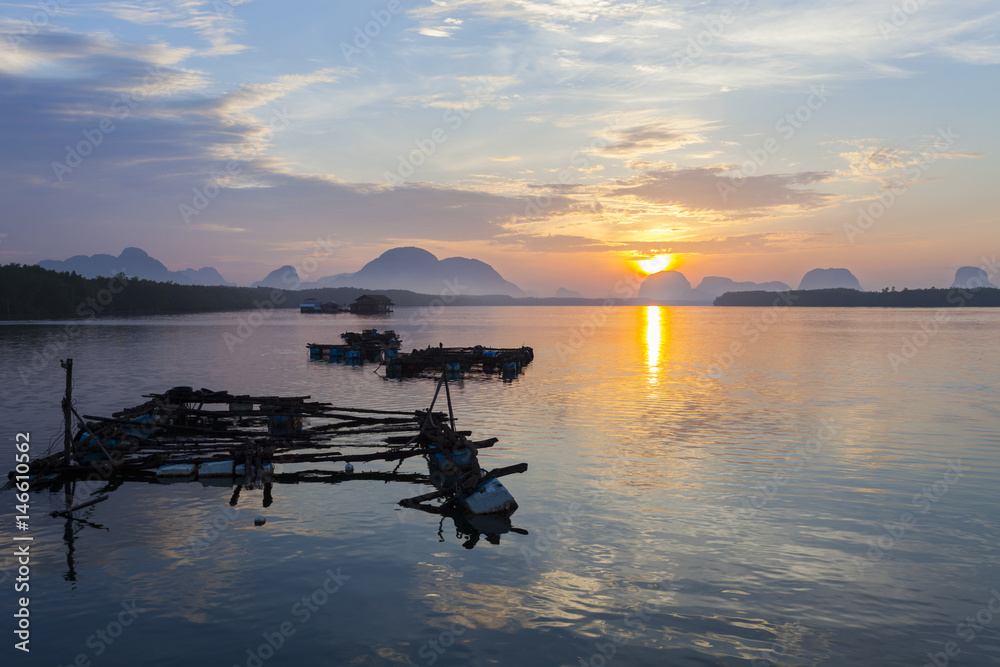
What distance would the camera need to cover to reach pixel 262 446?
2500cm

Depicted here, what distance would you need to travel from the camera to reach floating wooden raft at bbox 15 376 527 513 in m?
22.8

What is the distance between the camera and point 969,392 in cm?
4516

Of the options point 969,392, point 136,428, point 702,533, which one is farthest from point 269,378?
point 969,392

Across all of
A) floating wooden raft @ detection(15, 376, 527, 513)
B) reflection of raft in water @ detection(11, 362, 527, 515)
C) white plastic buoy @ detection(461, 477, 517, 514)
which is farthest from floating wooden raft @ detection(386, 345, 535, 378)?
white plastic buoy @ detection(461, 477, 517, 514)

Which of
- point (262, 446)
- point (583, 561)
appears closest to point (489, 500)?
point (583, 561)

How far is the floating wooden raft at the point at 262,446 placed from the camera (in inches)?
899

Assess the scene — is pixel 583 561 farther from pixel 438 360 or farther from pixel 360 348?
pixel 360 348

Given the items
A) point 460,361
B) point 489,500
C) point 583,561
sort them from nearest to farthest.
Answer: point 583,561 → point 489,500 → point 460,361

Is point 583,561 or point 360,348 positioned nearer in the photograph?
point 583,561

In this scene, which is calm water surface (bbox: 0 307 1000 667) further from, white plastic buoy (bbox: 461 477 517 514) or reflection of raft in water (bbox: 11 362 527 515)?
reflection of raft in water (bbox: 11 362 527 515)

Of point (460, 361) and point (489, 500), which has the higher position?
point (460, 361)

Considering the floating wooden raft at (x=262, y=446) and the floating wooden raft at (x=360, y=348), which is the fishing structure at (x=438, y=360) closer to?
the floating wooden raft at (x=360, y=348)

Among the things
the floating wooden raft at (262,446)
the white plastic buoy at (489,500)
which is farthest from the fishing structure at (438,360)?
the white plastic buoy at (489,500)

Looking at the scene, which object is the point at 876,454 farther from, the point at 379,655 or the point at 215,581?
the point at 215,581
